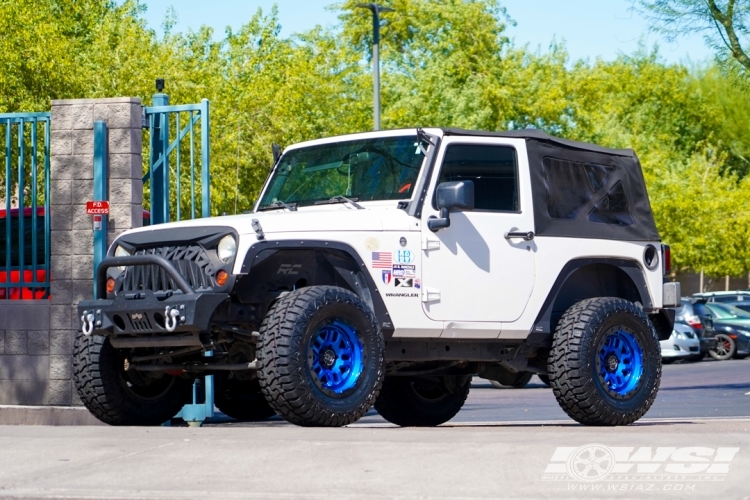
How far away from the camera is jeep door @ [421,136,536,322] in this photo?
9.48 meters

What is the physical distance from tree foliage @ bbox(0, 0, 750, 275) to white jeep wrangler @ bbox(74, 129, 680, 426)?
8.94 m

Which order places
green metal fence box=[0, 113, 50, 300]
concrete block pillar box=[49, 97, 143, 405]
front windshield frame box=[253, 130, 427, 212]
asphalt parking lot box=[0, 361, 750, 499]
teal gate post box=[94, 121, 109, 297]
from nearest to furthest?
asphalt parking lot box=[0, 361, 750, 499] < front windshield frame box=[253, 130, 427, 212] < teal gate post box=[94, 121, 109, 297] < concrete block pillar box=[49, 97, 143, 405] < green metal fence box=[0, 113, 50, 300]

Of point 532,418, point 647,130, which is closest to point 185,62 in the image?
point 532,418

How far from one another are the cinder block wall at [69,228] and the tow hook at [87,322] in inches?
137

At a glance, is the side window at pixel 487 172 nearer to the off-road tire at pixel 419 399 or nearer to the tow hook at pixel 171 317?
the off-road tire at pixel 419 399

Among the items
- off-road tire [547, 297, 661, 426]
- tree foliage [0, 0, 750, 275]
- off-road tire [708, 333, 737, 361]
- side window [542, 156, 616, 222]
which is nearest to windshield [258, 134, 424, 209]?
side window [542, 156, 616, 222]

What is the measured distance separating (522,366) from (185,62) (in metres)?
27.0

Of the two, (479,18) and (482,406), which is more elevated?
(479,18)

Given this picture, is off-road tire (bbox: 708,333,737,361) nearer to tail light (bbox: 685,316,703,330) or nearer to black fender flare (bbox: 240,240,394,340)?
tail light (bbox: 685,316,703,330)

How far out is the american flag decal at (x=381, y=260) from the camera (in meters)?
9.12

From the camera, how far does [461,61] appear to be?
47.2m

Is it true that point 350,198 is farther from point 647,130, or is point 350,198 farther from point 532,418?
point 647,130

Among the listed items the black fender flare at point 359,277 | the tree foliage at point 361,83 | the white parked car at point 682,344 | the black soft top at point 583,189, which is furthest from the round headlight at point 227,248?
the white parked car at point 682,344
